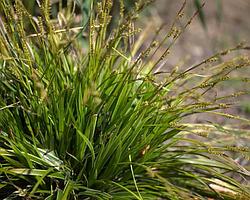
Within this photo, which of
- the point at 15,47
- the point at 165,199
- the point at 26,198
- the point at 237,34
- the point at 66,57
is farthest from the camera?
the point at 237,34

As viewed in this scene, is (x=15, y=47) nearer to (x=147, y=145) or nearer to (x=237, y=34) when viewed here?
(x=147, y=145)

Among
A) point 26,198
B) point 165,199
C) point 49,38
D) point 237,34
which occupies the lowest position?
point 237,34

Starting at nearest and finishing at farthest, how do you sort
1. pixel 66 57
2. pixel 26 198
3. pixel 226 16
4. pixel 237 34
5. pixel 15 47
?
pixel 26 198
pixel 15 47
pixel 66 57
pixel 237 34
pixel 226 16

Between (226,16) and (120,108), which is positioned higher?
(120,108)

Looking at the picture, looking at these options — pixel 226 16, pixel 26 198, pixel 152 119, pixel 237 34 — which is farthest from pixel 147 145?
pixel 226 16

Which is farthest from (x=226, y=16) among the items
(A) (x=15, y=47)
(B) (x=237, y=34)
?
(A) (x=15, y=47)

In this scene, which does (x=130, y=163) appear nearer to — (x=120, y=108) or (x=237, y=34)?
(x=120, y=108)

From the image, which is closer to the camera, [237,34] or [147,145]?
[147,145]
